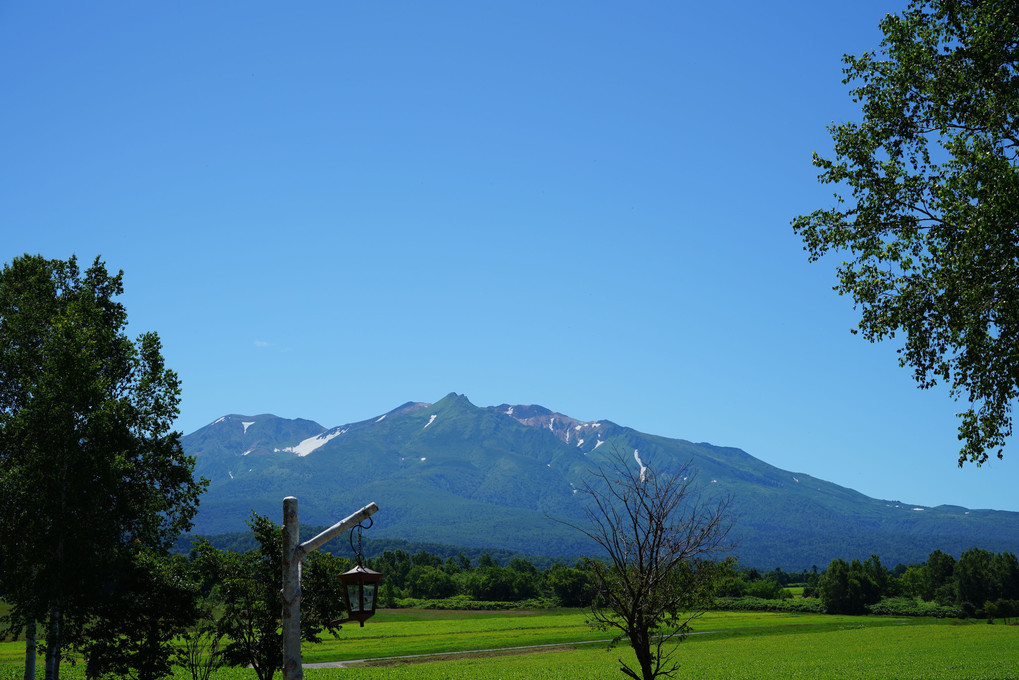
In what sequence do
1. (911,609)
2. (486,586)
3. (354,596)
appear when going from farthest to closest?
(486,586)
(911,609)
(354,596)

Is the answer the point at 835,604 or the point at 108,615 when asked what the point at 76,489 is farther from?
the point at 835,604

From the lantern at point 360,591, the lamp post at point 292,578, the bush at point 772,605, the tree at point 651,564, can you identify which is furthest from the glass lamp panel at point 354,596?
the bush at point 772,605

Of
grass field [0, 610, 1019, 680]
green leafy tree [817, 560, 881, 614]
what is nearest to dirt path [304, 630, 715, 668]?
grass field [0, 610, 1019, 680]

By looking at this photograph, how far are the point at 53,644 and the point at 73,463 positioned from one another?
6302 millimetres

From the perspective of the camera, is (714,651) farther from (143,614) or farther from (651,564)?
(651,564)

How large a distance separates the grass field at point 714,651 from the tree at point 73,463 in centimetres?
1520

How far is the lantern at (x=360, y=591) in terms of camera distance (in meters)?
12.0

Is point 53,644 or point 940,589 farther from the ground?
point 53,644

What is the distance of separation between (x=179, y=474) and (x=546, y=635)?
54.7m

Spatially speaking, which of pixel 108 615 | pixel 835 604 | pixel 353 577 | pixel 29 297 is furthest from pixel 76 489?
pixel 835 604

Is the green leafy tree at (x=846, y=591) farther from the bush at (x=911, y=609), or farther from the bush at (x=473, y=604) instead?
the bush at (x=473, y=604)

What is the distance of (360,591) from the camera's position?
11984mm

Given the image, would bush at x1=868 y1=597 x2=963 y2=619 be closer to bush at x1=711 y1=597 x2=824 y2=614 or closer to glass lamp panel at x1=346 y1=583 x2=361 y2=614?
bush at x1=711 y1=597 x2=824 y2=614

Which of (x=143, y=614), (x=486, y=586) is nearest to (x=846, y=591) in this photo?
(x=486, y=586)
